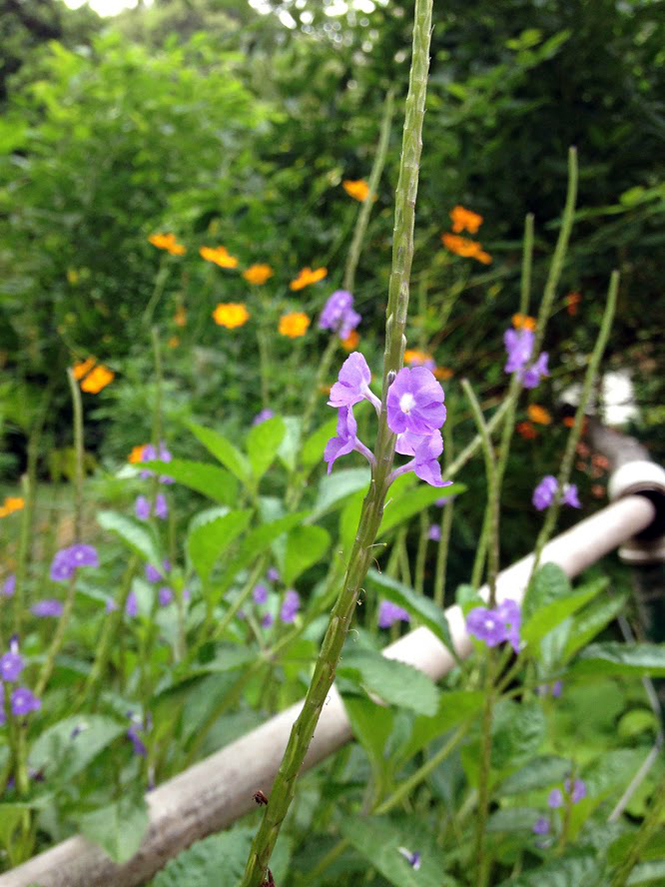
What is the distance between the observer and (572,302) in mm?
1766

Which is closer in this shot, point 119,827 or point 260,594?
point 119,827

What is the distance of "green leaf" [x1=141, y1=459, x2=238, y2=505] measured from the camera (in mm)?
660

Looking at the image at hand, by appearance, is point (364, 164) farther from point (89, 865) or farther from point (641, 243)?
point (89, 865)

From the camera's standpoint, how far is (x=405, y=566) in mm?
1105

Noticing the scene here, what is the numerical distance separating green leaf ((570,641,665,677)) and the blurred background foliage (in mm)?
508

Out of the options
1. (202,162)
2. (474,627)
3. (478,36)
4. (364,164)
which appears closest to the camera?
(474,627)

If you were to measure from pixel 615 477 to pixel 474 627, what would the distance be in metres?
0.62

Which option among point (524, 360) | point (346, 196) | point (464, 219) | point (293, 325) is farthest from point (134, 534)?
point (346, 196)

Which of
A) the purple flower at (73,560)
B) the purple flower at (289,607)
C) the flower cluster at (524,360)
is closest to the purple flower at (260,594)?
the purple flower at (289,607)

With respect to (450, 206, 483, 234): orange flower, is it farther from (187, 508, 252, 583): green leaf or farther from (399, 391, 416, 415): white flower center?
(399, 391, 416, 415): white flower center

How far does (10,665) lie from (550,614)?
491 millimetres

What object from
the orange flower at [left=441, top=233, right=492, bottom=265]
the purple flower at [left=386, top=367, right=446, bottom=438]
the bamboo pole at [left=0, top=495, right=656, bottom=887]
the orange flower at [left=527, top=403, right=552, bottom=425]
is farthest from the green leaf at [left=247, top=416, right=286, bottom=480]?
the orange flower at [left=527, top=403, right=552, bottom=425]

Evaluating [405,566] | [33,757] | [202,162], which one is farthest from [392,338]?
[202,162]

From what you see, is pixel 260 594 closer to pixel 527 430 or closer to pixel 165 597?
pixel 165 597
